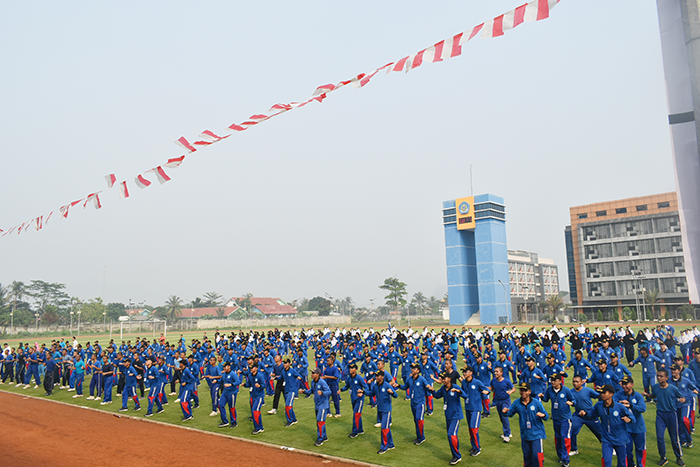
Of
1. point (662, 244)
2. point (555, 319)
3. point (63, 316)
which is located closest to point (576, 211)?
point (662, 244)

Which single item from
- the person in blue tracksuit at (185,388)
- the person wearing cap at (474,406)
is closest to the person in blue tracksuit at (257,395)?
the person in blue tracksuit at (185,388)

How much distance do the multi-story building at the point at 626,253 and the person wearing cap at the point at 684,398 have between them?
67.1 m

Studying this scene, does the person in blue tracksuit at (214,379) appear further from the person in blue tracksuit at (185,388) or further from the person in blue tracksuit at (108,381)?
the person in blue tracksuit at (108,381)

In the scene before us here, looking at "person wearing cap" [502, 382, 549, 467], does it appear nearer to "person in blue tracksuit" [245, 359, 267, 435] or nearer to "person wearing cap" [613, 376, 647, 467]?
"person wearing cap" [613, 376, 647, 467]

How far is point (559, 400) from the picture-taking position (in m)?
9.84

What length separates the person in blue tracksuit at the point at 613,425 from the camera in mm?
8531

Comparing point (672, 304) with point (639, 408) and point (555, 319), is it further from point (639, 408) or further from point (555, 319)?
point (639, 408)

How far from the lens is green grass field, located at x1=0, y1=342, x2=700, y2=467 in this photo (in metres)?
10.6

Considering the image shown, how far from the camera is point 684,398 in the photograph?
392 inches

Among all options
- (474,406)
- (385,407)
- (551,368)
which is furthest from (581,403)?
(385,407)

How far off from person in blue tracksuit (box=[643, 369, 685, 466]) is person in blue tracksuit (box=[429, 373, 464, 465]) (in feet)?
13.3

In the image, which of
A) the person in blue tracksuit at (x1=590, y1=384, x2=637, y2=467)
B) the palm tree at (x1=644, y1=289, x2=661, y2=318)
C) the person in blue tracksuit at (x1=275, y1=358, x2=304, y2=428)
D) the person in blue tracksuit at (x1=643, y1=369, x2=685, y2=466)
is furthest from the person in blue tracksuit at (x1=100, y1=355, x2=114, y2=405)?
the palm tree at (x1=644, y1=289, x2=661, y2=318)

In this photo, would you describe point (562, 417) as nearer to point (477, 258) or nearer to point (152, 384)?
point (152, 384)

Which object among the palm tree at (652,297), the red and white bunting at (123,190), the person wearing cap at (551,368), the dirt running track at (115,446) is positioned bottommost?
the dirt running track at (115,446)
